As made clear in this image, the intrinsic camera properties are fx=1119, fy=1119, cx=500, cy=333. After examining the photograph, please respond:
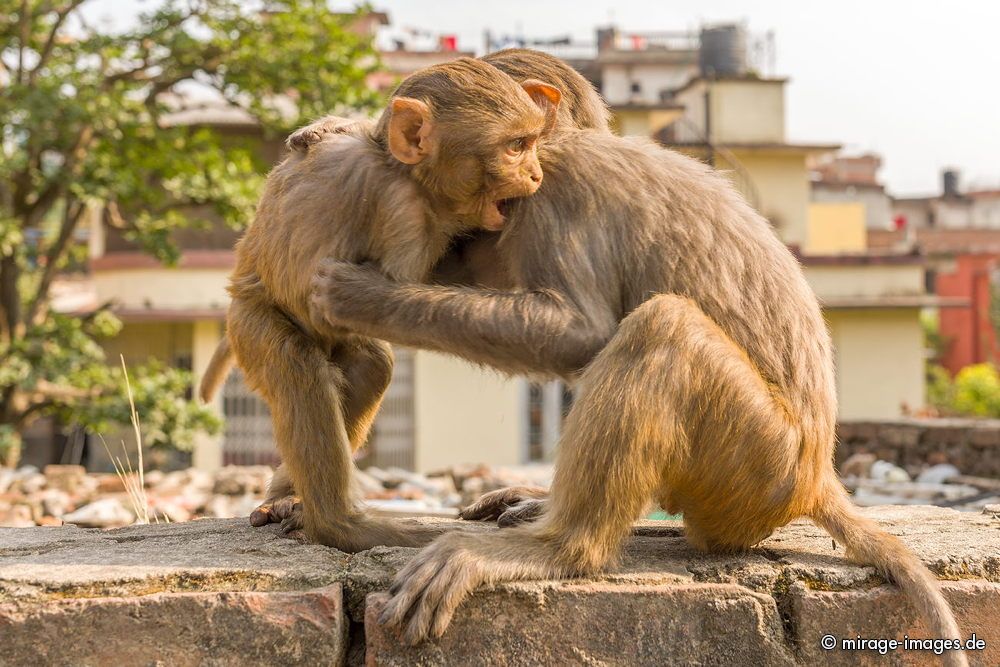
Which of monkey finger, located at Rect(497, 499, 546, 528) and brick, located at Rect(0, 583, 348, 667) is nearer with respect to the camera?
brick, located at Rect(0, 583, 348, 667)

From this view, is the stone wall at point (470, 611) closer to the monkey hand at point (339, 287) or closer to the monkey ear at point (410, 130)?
the monkey hand at point (339, 287)

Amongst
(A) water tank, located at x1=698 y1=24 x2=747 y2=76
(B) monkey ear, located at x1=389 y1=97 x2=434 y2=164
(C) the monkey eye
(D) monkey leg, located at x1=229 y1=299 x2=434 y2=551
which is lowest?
(D) monkey leg, located at x1=229 y1=299 x2=434 y2=551

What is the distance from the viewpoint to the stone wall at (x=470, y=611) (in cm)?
269

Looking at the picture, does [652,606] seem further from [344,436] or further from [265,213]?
[265,213]

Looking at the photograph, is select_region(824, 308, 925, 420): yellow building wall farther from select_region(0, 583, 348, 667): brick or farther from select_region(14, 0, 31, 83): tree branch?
select_region(0, 583, 348, 667): brick

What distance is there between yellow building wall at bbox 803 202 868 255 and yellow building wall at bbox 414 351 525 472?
1339cm

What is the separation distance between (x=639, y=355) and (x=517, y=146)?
66 centimetres

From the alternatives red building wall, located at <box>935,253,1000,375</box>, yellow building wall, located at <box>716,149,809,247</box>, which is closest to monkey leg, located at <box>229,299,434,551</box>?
yellow building wall, located at <box>716,149,809,247</box>

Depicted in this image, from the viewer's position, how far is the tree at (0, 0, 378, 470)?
423 inches

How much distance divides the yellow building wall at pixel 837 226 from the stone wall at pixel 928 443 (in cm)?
1619

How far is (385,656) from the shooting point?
8.82 feet

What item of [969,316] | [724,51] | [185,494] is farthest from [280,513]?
[969,316]

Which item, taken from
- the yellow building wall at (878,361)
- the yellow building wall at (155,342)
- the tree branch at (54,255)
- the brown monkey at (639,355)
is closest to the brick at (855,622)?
the brown monkey at (639,355)

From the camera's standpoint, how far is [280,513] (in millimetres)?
3488
